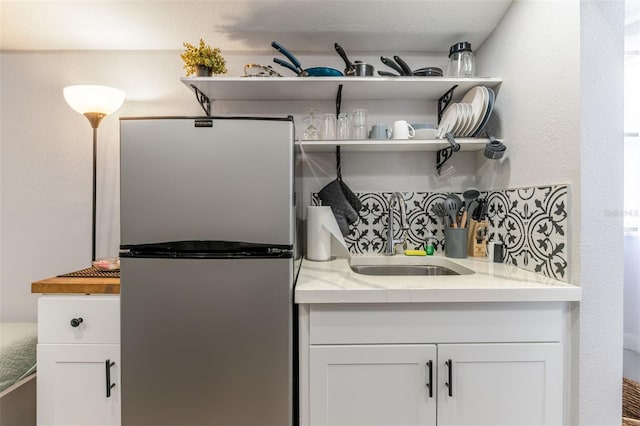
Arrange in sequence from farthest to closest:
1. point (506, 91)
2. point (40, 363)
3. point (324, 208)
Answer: point (324, 208) → point (506, 91) → point (40, 363)

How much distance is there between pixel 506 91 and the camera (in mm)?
1528

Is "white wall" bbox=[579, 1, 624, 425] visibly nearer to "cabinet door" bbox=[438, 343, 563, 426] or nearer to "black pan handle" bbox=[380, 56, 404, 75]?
"cabinet door" bbox=[438, 343, 563, 426]

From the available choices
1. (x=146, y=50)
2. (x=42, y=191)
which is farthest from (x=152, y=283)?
(x=146, y=50)

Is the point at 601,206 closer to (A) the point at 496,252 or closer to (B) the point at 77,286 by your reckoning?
(A) the point at 496,252

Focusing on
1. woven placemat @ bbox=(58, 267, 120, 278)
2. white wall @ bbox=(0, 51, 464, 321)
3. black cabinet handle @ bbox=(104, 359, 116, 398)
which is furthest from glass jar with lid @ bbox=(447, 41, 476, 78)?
black cabinet handle @ bbox=(104, 359, 116, 398)

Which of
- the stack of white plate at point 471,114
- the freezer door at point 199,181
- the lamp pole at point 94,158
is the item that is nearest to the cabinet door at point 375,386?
the freezer door at point 199,181

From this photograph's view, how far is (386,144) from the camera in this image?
5.15 ft

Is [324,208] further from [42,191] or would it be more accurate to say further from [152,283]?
[42,191]

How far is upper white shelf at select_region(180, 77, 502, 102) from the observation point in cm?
151

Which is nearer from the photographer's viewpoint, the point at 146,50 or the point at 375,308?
the point at 375,308

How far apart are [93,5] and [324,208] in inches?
55.5

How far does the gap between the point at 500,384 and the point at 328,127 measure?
1.31 m

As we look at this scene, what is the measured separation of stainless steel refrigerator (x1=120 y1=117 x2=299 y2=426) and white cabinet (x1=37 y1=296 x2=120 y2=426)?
0.65ft

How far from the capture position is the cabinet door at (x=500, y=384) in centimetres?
113
